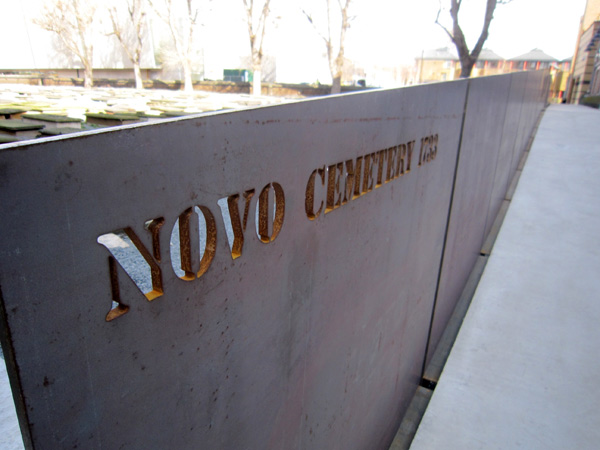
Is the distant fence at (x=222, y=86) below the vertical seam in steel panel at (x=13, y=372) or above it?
below

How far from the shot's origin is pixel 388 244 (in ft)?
7.97

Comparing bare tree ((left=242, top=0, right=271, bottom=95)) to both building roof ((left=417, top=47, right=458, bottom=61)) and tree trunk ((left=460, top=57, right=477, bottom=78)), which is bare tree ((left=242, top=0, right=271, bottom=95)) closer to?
tree trunk ((left=460, top=57, right=477, bottom=78))

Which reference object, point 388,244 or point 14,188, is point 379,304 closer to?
point 388,244

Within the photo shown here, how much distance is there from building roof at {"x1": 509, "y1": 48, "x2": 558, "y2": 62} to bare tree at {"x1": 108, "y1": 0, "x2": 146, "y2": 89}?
74596mm

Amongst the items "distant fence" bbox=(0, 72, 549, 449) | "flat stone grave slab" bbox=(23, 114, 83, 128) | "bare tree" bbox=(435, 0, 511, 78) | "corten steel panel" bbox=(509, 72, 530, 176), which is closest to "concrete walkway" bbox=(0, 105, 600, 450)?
"distant fence" bbox=(0, 72, 549, 449)

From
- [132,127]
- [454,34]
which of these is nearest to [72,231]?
[132,127]

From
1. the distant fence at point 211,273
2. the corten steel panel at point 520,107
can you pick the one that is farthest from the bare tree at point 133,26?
the distant fence at point 211,273

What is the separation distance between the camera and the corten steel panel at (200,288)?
2.69 feet

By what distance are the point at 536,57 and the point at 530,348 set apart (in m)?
93.9

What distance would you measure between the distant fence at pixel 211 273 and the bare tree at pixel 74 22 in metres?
27.8

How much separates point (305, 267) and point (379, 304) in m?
0.98

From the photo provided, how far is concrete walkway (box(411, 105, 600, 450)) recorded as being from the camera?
10.5ft

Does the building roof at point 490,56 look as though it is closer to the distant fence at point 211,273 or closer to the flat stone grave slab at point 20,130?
the flat stone grave slab at point 20,130

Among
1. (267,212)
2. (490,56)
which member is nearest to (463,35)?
(267,212)
